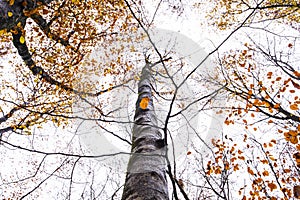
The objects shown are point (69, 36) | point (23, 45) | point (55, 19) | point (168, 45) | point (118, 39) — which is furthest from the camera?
point (118, 39)

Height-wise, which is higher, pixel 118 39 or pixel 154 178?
pixel 118 39

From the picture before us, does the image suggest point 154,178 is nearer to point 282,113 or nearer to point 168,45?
point 282,113

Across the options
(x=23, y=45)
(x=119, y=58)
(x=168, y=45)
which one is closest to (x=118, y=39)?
(x=119, y=58)

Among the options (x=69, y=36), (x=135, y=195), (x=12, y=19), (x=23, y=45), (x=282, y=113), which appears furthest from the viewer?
(x=69, y=36)

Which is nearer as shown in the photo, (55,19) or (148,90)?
(148,90)

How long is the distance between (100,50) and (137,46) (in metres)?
1.67

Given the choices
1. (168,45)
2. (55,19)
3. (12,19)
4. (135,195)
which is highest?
(168,45)

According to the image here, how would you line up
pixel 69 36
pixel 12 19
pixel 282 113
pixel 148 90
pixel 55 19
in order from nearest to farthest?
pixel 12 19 < pixel 148 90 < pixel 282 113 < pixel 55 19 < pixel 69 36

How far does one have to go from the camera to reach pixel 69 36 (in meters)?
6.37

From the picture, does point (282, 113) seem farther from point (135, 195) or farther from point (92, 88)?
point (92, 88)

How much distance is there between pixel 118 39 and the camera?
899 cm

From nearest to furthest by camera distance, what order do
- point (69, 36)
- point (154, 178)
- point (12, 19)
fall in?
point (154, 178)
point (12, 19)
point (69, 36)

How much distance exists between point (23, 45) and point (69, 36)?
4.85ft

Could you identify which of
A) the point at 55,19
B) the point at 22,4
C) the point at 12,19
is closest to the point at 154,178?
the point at 12,19
